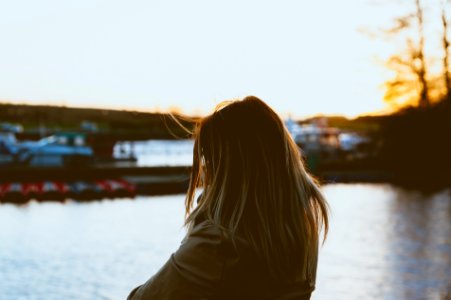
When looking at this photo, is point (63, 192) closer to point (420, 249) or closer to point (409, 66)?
point (420, 249)

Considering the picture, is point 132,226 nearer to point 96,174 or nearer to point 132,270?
point 132,270

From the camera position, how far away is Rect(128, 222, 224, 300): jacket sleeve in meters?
1.46

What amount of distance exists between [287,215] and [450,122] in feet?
90.3

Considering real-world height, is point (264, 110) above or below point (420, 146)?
above

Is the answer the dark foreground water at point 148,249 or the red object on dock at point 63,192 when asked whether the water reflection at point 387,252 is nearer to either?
the dark foreground water at point 148,249

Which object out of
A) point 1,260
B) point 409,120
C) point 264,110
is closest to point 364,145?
point 409,120

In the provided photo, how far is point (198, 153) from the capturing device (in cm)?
171

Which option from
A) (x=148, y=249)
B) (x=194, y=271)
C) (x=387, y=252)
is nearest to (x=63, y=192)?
(x=148, y=249)

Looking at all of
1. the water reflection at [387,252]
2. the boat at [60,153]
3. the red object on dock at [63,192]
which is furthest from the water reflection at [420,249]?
the boat at [60,153]

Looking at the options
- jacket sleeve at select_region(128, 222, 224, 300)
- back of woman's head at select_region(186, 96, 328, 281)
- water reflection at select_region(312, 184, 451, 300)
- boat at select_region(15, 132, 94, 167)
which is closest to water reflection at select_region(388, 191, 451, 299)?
water reflection at select_region(312, 184, 451, 300)

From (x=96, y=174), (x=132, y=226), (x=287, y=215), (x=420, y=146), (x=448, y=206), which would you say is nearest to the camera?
(x=287, y=215)

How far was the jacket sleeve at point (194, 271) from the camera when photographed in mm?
1460

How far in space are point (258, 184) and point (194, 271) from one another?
275 mm

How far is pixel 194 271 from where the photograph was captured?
1.45 metres
